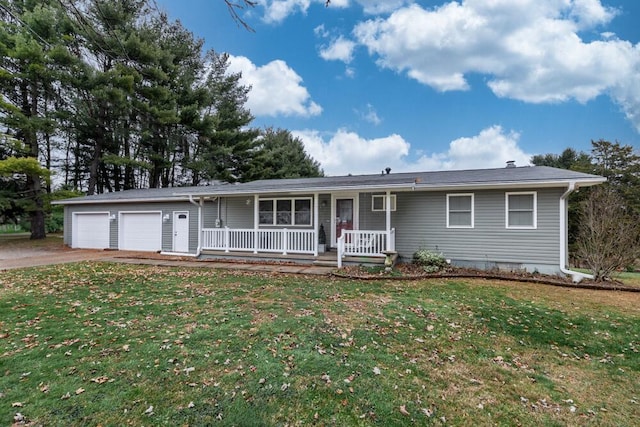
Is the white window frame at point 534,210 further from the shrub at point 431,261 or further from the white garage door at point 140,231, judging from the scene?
the white garage door at point 140,231

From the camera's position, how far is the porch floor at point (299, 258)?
9.43 meters

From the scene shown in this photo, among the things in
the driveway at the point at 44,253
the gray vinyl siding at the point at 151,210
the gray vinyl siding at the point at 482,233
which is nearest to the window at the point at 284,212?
the gray vinyl siding at the point at 151,210

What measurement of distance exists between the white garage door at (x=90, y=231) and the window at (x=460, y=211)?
15864 millimetres

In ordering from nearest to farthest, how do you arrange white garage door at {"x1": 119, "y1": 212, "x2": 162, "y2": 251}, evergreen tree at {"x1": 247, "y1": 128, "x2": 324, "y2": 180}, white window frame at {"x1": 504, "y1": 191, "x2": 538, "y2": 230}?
white window frame at {"x1": 504, "y1": 191, "x2": 538, "y2": 230} → white garage door at {"x1": 119, "y1": 212, "x2": 162, "y2": 251} → evergreen tree at {"x1": 247, "y1": 128, "x2": 324, "y2": 180}

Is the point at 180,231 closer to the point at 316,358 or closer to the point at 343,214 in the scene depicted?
the point at 343,214

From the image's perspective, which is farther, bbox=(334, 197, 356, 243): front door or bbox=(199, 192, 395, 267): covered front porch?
bbox=(334, 197, 356, 243): front door

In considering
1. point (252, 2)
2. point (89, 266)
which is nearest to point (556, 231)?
point (252, 2)

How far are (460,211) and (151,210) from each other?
43.5ft

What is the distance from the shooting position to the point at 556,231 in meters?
8.76

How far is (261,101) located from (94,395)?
25072 millimetres

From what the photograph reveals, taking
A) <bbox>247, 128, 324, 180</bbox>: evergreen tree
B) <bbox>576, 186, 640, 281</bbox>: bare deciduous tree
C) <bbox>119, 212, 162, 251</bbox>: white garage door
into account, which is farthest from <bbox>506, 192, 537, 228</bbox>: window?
<bbox>247, 128, 324, 180</bbox>: evergreen tree

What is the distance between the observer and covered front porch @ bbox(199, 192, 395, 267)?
10.0m

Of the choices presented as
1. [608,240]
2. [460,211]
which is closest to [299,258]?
[460,211]

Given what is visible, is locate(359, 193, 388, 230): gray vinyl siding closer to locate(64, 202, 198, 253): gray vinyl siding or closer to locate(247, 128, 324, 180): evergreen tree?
locate(64, 202, 198, 253): gray vinyl siding
